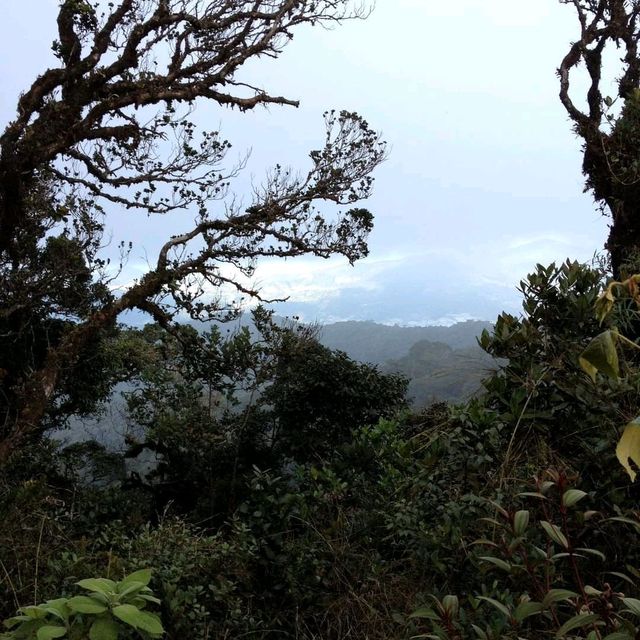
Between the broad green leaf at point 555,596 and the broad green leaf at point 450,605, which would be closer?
the broad green leaf at point 555,596

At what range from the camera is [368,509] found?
423 centimetres

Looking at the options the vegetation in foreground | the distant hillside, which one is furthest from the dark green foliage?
the distant hillside

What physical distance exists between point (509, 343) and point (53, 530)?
3.57m

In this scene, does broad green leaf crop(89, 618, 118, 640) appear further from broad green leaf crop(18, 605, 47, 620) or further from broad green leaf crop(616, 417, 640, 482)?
broad green leaf crop(616, 417, 640, 482)

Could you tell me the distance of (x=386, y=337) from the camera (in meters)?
45.9

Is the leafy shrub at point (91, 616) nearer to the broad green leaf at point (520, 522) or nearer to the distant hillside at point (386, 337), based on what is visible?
the broad green leaf at point (520, 522)

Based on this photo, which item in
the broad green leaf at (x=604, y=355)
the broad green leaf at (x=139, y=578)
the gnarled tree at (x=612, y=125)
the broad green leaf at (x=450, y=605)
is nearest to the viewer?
the broad green leaf at (x=604, y=355)

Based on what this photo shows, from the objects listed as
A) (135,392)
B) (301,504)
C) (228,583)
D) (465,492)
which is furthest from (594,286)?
(135,392)

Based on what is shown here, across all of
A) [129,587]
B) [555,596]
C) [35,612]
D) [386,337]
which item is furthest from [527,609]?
[386,337]

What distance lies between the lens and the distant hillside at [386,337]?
3997cm

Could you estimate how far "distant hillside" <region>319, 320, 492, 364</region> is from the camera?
39969mm

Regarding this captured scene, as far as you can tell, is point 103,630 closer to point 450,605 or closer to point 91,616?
point 91,616

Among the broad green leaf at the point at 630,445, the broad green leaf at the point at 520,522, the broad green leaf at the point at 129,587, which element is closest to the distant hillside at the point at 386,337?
the broad green leaf at the point at 129,587

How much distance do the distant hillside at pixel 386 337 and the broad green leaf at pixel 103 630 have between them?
35.2 meters
